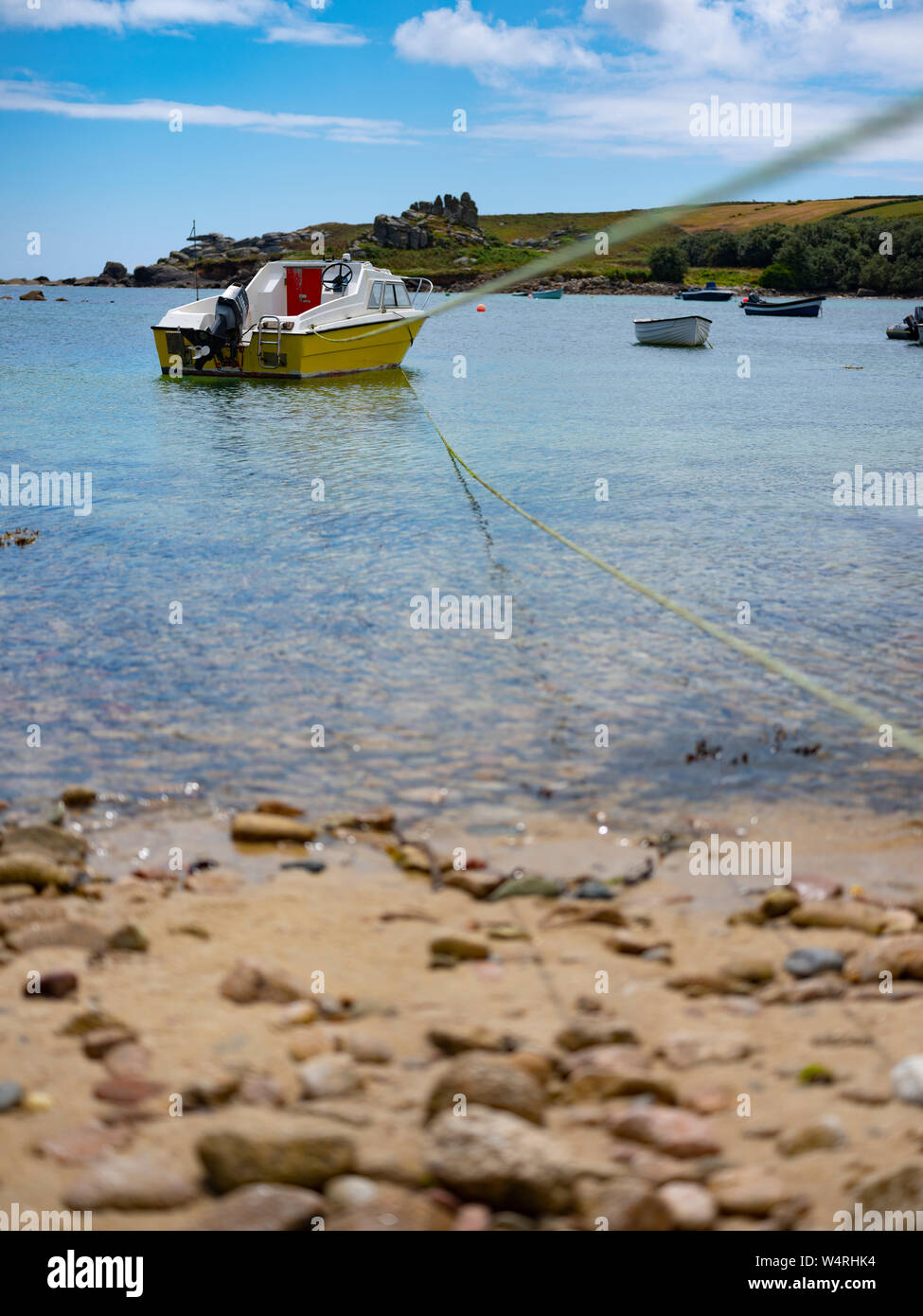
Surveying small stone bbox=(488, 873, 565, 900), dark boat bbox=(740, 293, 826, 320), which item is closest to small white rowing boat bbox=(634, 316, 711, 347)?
dark boat bbox=(740, 293, 826, 320)

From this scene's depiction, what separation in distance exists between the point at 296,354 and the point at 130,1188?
29446 millimetres

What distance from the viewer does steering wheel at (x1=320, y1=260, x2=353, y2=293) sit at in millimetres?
32812

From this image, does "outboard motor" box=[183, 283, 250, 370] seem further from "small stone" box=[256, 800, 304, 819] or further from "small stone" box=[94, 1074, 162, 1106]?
"small stone" box=[94, 1074, 162, 1106]

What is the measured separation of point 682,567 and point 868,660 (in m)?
3.81

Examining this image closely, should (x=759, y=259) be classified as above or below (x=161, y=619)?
Result: above

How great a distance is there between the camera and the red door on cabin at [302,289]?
109 ft

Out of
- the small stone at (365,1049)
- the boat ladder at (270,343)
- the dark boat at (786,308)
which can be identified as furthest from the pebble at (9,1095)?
the dark boat at (786,308)

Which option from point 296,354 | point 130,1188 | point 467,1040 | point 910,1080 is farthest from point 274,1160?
point 296,354

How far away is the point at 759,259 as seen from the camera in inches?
6816

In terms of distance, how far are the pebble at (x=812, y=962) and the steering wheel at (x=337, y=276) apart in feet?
101

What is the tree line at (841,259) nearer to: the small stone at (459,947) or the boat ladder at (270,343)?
the boat ladder at (270,343)

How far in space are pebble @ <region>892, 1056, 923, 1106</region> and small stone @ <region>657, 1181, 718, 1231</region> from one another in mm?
908
